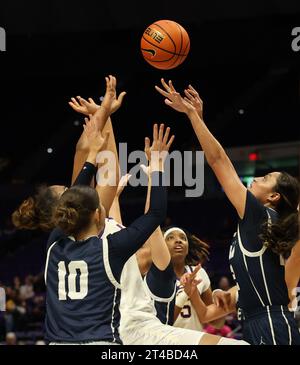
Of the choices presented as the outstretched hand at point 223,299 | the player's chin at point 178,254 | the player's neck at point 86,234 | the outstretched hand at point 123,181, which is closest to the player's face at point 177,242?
the player's chin at point 178,254

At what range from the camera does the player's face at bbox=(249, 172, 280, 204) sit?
447cm

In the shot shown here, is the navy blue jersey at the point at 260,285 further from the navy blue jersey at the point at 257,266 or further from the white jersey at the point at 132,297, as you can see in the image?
the white jersey at the point at 132,297

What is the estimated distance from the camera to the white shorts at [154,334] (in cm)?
417

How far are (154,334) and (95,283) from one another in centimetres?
79

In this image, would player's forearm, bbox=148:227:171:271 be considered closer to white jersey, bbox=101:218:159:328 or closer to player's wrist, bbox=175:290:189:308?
white jersey, bbox=101:218:159:328

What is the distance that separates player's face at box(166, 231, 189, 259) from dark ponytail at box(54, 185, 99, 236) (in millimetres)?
2239

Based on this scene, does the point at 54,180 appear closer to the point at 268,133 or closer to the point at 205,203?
the point at 205,203

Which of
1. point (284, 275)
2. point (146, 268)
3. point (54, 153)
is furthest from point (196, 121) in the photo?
point (54, 153)

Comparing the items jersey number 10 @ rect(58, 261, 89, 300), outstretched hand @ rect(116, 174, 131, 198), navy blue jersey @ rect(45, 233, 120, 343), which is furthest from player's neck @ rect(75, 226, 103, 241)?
outstretched hand @ rect(116, 174, 131, 198)

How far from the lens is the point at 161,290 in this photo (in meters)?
4.96

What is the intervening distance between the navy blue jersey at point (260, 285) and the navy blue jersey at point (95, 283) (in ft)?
2.41

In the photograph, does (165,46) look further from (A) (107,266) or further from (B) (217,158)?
(A) (107,266)

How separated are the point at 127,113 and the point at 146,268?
15.1 metres


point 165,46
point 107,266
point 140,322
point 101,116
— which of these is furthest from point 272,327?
point 165,46
